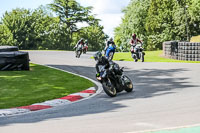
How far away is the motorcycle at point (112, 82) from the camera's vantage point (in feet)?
35.8

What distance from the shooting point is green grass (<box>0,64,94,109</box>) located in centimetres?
1105

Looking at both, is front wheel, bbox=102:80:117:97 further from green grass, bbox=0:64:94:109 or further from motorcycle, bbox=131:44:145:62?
motorcycle, bbox=131:44:145:62

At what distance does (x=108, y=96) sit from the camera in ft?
36.7

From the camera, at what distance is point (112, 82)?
11445mm

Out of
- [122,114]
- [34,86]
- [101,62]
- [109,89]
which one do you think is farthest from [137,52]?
[122,114]

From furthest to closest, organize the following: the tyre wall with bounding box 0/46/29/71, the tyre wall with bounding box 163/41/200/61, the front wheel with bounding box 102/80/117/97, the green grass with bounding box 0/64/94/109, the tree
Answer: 1. the tree
2. the tyre wall with bounding box 163/41/200/61
3. the tyre wall with bounding box 0/46/29/71
4. the green grass with bounding box 0/64/94/109
5. the front wheel with bounding box 102/80/117/97

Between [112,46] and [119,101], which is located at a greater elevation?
[112,46]

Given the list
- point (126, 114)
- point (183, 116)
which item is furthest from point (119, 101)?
point (183, 116)

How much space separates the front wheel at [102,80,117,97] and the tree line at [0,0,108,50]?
58760 mm

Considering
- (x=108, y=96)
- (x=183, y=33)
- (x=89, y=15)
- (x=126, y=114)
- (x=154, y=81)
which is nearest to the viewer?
(x=126, y=114)

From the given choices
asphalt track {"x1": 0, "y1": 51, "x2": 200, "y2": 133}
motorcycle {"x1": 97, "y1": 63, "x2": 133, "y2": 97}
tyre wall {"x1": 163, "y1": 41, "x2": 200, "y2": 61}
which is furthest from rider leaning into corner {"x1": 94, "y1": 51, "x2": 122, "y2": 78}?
tyre wall {"x1": 163, "y1": 41, "x2": 200, "y2": 61}

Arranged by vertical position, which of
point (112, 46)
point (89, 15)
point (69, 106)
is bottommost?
point (69, 106)

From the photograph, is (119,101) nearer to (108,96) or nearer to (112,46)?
(108,96)

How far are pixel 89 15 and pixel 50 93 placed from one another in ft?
228
